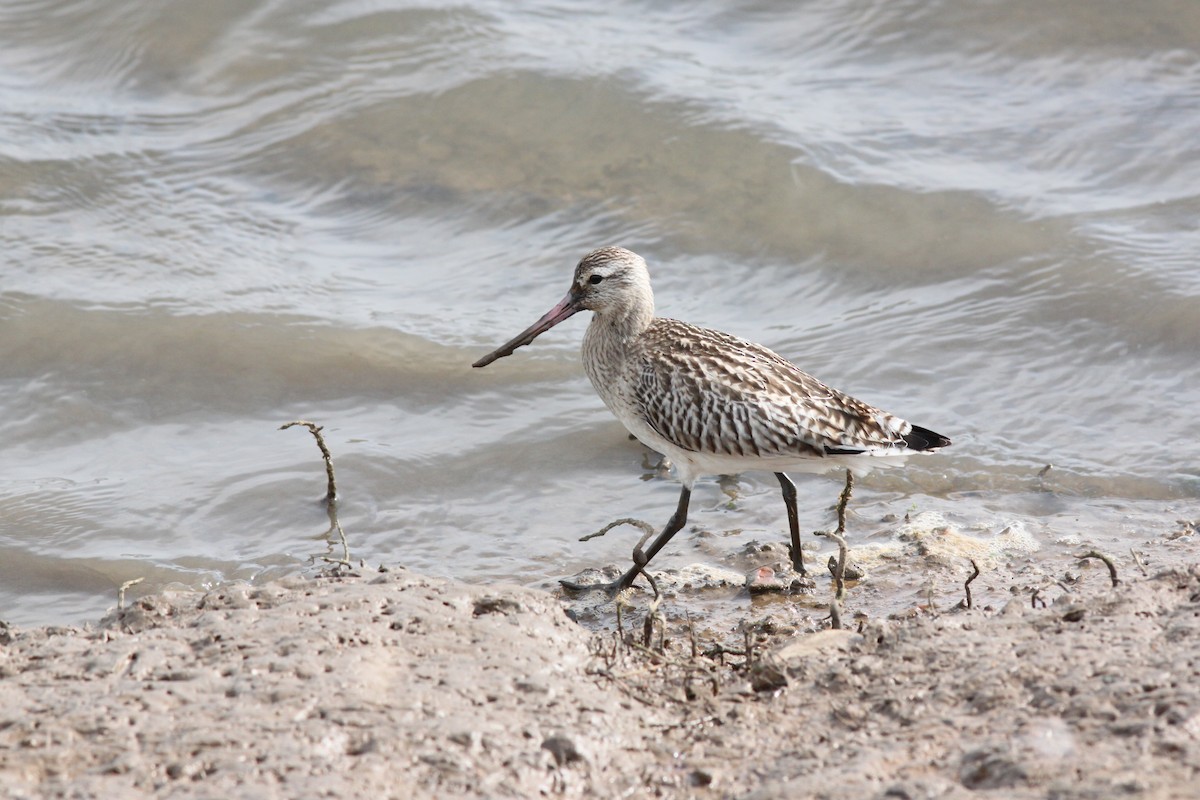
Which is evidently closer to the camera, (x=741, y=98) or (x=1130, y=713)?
(x=1130, y=713)

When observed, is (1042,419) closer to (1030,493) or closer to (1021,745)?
(1030,493)

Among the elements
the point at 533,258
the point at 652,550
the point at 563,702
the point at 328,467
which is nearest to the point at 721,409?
the point at 652,550

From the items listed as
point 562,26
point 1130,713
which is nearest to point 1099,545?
point 1130,713

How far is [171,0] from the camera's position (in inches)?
506

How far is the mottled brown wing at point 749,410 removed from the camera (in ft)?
19.4

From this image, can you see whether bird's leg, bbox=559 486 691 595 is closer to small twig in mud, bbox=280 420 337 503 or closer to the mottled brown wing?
the mottled brown wing

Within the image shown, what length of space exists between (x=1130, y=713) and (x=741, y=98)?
8455 millimetres

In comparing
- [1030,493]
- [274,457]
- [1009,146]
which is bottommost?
[274,457]

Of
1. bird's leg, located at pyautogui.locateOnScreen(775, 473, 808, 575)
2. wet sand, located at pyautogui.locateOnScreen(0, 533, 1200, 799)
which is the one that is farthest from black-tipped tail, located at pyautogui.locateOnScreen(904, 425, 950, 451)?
wet sand, located at pyautogui.locateOnScreen(0, 533, 1200, 799)

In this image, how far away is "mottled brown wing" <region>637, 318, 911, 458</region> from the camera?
5922 millimetres

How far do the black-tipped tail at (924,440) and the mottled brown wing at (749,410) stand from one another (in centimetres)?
4

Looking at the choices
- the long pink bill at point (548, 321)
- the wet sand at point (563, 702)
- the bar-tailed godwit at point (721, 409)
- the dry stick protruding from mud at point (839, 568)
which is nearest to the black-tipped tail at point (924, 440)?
the bar-tailed godwit at point (721, 409)

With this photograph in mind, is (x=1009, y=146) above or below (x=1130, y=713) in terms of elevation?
above

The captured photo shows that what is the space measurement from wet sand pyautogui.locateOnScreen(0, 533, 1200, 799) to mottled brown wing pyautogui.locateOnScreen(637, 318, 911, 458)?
1.26 meters
